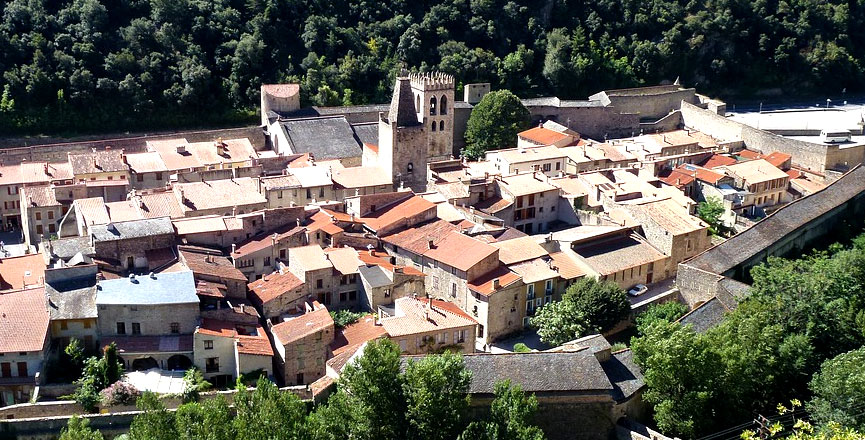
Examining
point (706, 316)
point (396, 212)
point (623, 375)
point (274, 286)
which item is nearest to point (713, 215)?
point (706, 316)

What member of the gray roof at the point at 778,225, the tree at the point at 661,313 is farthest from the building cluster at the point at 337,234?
the tree at the point at 661,313

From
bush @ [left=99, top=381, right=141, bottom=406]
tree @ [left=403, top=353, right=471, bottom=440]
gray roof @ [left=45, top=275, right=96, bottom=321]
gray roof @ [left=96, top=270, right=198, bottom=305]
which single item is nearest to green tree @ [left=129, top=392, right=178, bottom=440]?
bush @ [left=99, top=381, right=141, bottom=406]

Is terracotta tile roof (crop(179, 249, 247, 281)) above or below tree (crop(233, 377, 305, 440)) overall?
above

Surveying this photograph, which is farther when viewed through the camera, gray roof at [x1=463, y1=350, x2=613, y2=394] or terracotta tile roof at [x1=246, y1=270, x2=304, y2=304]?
terracotta tile roof at [x1=246, y1=270, x2=304, y2=304]

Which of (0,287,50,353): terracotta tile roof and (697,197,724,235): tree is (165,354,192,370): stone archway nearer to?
(0,287,50,353): terracotta tile roof

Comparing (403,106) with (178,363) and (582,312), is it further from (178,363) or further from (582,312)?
(178,363)

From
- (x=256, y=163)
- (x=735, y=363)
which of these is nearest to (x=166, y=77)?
(x=256, y=163)

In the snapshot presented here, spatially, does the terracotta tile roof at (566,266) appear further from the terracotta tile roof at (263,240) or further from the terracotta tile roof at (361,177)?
the terracotta tile roof at (263,240)
